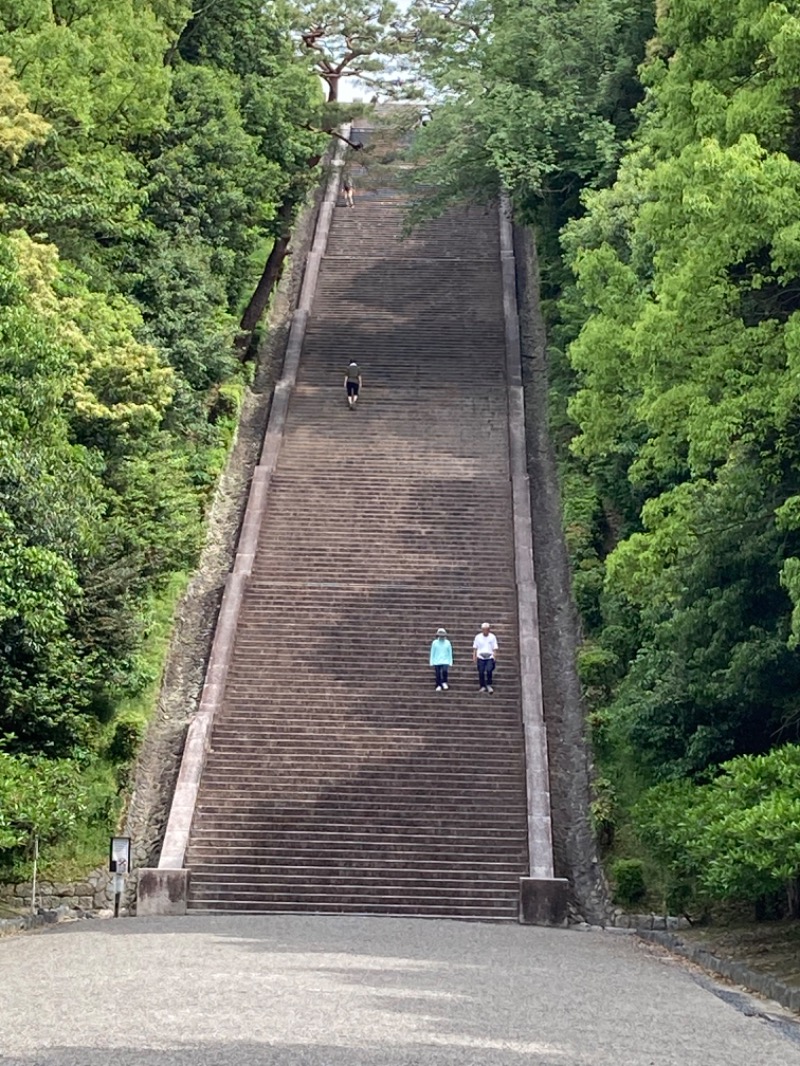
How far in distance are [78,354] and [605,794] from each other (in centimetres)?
1152

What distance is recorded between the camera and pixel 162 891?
21875mm

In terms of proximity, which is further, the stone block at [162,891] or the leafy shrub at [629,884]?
the leafy shrub at [629,884]

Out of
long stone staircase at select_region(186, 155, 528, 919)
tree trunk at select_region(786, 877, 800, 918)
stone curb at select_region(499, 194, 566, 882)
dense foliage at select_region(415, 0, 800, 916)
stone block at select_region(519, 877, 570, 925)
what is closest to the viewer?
dense foliage at select_region(415, 0, 800, 916)

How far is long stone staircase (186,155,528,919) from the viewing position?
74.2 feet

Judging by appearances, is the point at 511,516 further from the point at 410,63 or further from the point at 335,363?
the point at 410,63

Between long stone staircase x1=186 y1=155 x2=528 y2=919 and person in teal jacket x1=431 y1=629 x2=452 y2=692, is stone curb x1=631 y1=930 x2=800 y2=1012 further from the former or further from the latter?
person in teal jacket x1=431 y1=629 x2=452 y2=692

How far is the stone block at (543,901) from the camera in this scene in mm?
21672

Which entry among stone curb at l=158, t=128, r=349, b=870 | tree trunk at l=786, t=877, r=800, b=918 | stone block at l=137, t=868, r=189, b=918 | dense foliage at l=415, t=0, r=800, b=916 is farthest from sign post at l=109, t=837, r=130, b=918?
tree trunk at l=786, t=877, r=800, b=918

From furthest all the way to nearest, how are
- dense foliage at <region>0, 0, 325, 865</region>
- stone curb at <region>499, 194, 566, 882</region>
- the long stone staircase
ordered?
dense foliage at <region>0, 0, 325, 865</region>
stone curb at <region>499, 194, 566, 882</region>
the long stone staircase

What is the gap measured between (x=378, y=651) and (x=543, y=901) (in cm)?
694

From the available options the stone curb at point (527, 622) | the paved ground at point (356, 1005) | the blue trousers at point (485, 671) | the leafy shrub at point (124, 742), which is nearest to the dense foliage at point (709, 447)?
the stone curb at point (527, 622)

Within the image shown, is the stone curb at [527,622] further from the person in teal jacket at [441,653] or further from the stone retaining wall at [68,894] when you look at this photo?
the stone retaining wall at [68,894]

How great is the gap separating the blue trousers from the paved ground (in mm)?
8783

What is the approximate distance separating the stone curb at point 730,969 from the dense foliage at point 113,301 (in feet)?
24.5
